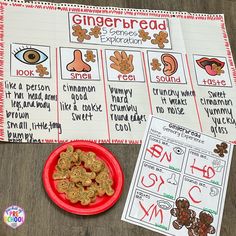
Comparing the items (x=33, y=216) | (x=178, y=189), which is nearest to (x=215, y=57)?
(x=178, y=189)

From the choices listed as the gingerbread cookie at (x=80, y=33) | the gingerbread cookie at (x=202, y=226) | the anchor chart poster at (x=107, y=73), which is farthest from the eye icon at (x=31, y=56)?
the gingerbread cookie at (x=202, y=226)

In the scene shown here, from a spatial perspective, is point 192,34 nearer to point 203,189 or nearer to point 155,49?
point 155,49

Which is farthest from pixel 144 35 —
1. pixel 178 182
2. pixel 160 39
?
pixel 178 182

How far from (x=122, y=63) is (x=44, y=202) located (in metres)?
0.39

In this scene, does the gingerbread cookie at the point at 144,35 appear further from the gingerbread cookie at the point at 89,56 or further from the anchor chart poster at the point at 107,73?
the gingerbread cookie at the point at 89,56

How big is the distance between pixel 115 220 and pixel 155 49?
0.46 m

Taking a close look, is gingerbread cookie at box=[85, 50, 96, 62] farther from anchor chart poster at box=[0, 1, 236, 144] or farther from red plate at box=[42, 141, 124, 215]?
red plate at box=[42, 141, 124, 215]

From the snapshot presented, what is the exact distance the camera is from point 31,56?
1028 millimetres

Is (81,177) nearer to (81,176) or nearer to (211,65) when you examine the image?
(81,176)

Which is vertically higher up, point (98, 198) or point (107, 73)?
point (107, 73)

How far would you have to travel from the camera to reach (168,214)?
92 cm

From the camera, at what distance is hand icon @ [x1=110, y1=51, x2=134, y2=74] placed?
41.9 inches

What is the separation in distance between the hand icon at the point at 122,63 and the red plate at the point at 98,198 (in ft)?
0.72

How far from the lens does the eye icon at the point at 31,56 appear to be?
1.02 metres
